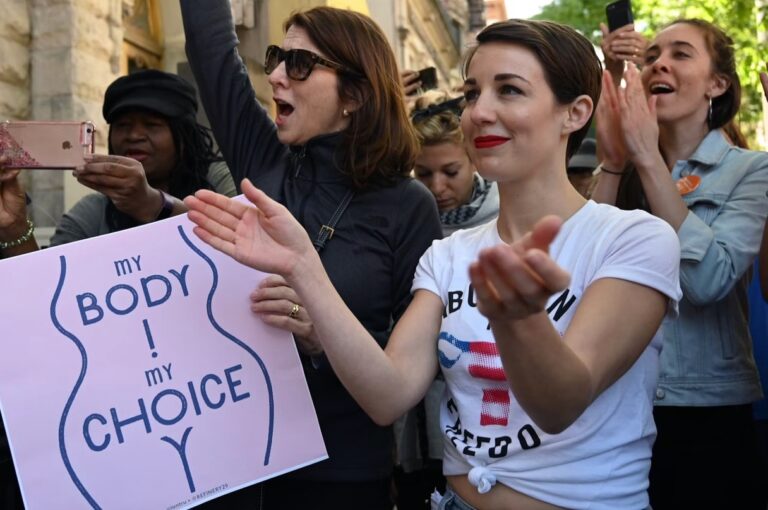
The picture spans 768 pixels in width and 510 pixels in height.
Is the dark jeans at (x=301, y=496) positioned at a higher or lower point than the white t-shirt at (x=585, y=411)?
lower

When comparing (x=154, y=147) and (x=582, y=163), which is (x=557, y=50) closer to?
(x=154, y=147)

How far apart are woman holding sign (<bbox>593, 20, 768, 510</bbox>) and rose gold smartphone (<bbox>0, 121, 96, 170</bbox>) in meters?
1.51

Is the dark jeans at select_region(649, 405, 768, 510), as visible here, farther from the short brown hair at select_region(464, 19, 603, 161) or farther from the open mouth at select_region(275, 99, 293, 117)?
the open mouth at select_region(275, 99, 293, 117)

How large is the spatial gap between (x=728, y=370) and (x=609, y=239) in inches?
39.7

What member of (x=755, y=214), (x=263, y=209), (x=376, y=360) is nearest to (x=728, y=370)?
(x=755, y=214)

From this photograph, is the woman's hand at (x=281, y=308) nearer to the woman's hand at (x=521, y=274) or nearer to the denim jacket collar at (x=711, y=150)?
the woman's hand at (x=521, y=274)

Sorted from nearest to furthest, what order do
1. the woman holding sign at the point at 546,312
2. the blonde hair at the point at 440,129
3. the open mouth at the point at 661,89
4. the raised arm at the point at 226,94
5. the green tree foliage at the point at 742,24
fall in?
the woman holding sign at the point at 546,312, the raised arm at the point at 226,94, the open mouth at the point at 661,89, the blonde hair at the point at 440,129, the green tree foliage at the point at 742,24

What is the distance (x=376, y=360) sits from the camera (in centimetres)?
191

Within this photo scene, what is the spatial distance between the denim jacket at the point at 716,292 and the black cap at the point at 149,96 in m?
1.68

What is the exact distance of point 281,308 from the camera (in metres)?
2.15

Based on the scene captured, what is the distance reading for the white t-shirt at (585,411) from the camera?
1.84m

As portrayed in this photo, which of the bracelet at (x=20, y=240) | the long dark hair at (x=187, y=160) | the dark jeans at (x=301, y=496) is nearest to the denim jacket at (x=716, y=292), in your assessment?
the dark jeans at (x=301, y=496)

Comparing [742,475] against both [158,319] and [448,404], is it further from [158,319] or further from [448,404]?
[158,319]

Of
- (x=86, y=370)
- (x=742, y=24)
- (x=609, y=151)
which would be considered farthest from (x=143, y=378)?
(x=742, y=24)
